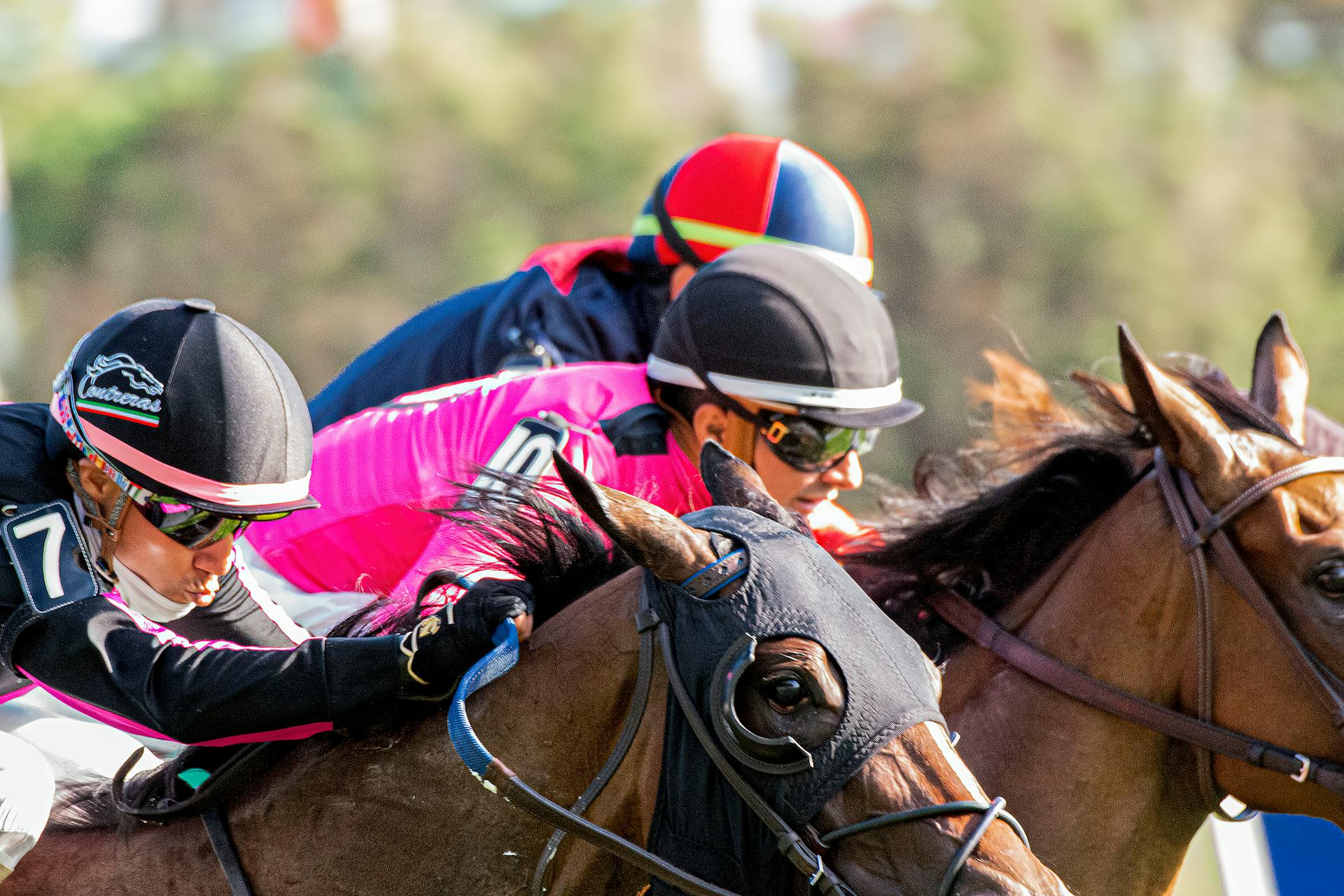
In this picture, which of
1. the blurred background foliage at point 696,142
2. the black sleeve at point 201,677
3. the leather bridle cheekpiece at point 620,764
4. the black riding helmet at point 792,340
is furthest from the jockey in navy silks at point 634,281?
the blurred background foliage at point 696,142

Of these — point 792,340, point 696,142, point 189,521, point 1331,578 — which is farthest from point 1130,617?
point 696,142

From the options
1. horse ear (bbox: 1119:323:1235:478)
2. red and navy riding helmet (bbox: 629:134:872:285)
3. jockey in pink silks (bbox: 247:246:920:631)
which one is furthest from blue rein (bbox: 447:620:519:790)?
red and navy riding helmet (bbox: 629:134:872:285)

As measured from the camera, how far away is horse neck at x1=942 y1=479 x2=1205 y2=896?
10.0 feet

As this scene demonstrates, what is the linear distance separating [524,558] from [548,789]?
38 centimetres

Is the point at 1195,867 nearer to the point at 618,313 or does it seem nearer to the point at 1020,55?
the point at 618,313

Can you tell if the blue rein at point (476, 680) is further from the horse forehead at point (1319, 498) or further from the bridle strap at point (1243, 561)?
the horse forehead at point (1319, 498)

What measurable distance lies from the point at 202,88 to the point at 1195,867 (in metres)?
26.9

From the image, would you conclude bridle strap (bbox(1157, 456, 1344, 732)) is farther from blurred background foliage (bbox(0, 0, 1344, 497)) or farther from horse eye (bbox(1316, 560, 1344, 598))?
blurred background foliage (bbox(0, 0, 1344, 497))

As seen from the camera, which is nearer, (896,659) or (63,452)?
(896,659)

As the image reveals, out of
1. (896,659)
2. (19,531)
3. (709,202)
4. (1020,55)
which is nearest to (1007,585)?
(896,659)

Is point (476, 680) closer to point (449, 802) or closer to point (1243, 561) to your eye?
point (449, 802)

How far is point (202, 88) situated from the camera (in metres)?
27.9

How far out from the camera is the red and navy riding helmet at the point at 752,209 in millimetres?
4270

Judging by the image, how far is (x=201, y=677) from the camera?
2.24m
